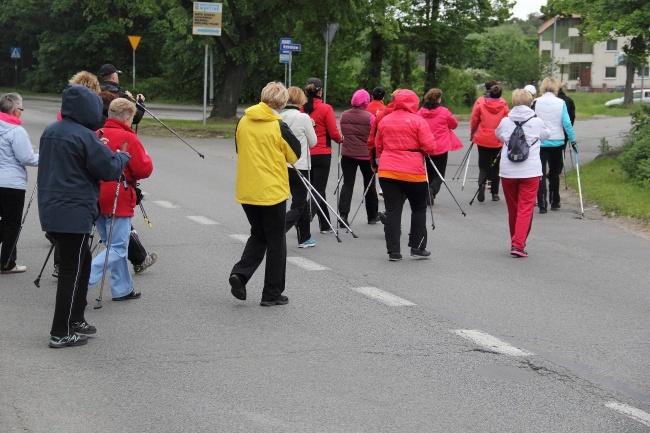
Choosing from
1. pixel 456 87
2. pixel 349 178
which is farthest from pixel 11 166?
pixel 456 87

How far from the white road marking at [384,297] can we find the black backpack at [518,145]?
121 inches

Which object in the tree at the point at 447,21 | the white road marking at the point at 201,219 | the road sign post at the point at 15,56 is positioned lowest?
the white road marking at the point at 201,219

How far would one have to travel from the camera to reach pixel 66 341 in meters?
7.09

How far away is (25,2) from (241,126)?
62.2 meters

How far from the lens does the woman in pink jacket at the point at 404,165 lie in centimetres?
1091

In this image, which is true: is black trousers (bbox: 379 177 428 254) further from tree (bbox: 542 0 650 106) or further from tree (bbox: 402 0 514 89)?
tree (bbox: 402 0 514 89)

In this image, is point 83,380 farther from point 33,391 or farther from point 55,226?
point 55,226

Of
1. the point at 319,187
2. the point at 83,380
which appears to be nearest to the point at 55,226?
the point at 83,380

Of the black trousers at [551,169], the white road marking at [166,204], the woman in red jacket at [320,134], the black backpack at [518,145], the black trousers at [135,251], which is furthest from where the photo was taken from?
the black trousers at [551,169]

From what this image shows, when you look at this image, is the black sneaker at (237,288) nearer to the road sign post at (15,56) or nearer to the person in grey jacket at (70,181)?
the person in grey jacket at (70,181)

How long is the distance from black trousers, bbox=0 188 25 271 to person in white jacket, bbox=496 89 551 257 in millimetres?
5076

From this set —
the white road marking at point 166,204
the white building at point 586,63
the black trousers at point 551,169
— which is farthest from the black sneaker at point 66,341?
the white building at point 586,63

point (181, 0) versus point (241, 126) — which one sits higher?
point (181, 0)

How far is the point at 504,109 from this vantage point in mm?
16375
